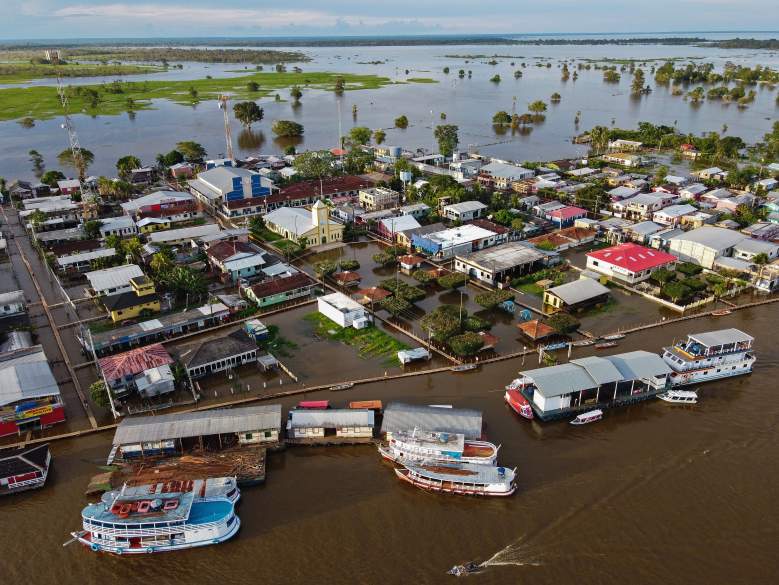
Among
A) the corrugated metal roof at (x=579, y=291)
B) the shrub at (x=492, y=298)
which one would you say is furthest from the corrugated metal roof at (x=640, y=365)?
the shrub at (x=492, y=298)

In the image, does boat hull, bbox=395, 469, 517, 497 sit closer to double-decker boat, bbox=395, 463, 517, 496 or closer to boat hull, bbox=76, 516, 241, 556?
double-decker boat, bbox=395, 463, 517, 496

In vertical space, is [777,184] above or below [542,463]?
above

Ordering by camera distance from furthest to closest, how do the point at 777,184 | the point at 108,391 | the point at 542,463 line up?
the point at 777,184 < the point at 108,391 < the point at 542,463

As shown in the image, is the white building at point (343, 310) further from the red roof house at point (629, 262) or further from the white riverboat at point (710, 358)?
the red roof house at point (629, 262)

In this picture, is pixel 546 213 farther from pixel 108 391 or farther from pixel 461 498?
pixel 108 391

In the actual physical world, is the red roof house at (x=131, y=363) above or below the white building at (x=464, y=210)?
below

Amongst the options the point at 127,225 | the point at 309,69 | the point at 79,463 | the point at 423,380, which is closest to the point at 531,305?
the point at 423,380

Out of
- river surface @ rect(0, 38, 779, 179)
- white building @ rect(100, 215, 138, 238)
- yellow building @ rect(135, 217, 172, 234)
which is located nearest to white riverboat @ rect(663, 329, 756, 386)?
yellow building @ rect(135, 217, 172, 234)

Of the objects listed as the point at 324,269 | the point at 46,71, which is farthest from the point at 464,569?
the point at 46,71
